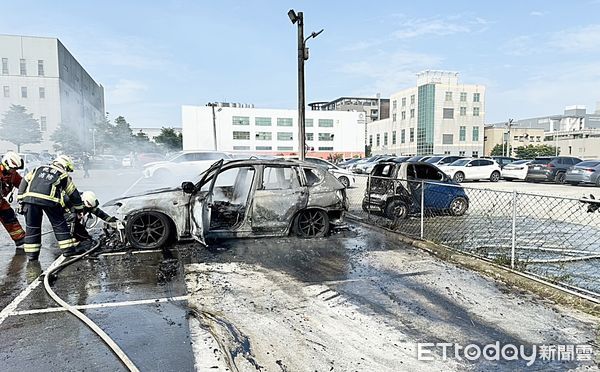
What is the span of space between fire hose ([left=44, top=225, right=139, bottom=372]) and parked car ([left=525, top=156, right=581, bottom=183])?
20051 mm

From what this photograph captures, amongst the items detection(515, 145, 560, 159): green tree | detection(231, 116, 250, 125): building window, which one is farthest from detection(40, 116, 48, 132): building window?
detection(515, 145, 560, 159): green tree

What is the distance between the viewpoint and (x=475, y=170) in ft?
68.3

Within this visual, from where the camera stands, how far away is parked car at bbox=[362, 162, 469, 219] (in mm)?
7949

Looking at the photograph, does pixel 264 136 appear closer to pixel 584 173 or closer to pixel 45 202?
pixel 584 173

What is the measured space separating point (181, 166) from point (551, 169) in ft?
59.4

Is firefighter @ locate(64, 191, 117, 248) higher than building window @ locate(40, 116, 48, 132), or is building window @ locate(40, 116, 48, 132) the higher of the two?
building window @ locate(40, 116, 48, 132)

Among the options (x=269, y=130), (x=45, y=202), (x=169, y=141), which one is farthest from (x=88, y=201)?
(x=269, y=130)

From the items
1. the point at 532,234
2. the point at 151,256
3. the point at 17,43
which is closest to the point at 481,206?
the point at 532,234

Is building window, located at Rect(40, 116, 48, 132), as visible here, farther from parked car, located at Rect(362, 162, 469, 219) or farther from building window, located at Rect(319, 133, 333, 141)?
building window, located at Rect(319, 133, 333, 141)

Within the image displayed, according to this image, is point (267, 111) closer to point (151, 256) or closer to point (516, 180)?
point (516, 180)

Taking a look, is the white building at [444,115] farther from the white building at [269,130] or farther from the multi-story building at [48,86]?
the multi-story building at [48,86]

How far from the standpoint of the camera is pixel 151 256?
579 centimetres

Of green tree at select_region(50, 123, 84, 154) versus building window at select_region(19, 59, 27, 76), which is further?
green tree at select_region(50, 123, 84, 154)

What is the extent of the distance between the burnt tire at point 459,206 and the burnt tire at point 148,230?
6381 mm
